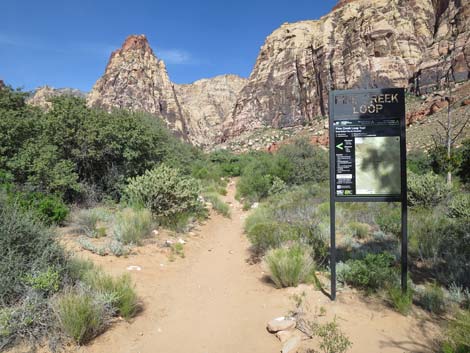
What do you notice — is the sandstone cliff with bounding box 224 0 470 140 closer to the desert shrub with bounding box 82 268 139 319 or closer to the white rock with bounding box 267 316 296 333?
the white rock with bounding box 267 316 296 333

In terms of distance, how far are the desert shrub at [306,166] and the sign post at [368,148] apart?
10643 millimetres

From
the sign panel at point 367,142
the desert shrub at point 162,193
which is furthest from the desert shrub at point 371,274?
the desert shrub at point 162,193

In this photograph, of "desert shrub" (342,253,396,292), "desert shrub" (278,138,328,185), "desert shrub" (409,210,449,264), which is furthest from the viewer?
"desert shrub" (278,138,328,185)

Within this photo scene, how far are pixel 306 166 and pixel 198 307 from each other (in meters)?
11.9

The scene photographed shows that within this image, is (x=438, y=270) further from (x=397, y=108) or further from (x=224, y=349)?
(x=224, y=349)

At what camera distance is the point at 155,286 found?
4891 millimetres

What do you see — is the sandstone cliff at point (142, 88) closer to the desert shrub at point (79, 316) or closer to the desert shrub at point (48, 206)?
the desert shrub at point (48, 206)

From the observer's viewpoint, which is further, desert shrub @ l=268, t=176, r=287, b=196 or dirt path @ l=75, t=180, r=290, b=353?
desert shrub @ l=268, t=176, r=287, b=196

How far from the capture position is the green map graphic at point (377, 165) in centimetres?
410

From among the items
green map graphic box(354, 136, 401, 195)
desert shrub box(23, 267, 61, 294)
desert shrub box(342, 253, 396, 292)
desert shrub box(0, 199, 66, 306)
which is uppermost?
green map graphic box(354, 136, 401, 195)

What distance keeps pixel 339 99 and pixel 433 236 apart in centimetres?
373

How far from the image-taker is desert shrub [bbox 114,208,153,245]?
6.42 meters

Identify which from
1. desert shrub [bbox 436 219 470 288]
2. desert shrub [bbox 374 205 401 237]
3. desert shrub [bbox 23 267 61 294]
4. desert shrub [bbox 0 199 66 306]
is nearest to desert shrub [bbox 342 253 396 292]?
desert shrub [bbox 436 219 470 288]

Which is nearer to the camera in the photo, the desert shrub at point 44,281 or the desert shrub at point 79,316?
the desert shrub at point 79,316
